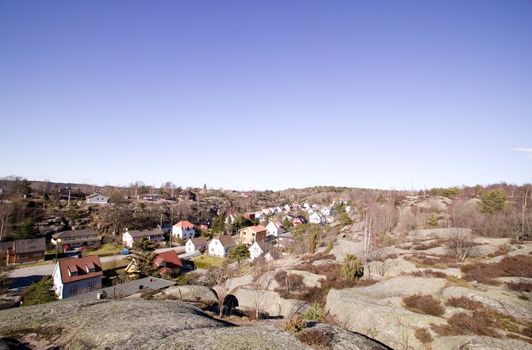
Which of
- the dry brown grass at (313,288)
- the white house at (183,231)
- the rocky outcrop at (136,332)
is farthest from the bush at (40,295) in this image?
the white house at (183,231)

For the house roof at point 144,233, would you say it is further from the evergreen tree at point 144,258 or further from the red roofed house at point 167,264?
the evergreen tree at point 144,258

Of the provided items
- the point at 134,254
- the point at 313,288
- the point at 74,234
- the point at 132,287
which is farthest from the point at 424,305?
the point at 74,234

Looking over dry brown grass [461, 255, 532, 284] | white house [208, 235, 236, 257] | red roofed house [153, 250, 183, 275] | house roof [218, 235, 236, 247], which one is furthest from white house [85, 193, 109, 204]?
dry brown grass [461, 255, 532, 284]

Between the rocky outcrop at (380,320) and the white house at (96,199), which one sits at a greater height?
the white house at (96,199)

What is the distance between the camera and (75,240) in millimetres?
64438

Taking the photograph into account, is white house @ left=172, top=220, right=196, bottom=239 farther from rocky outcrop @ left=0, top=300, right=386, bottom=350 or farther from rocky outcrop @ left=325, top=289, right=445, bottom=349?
rocky outcrop @ left=0, top=300, right=386, bottom=350

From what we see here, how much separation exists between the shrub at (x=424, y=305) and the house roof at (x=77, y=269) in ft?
137

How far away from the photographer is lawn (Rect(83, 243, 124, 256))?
6006cm

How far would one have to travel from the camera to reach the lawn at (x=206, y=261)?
5419 centimetres

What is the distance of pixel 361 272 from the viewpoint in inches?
1378

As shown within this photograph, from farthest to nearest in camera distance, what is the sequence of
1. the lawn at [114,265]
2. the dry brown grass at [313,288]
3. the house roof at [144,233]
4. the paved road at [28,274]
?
the house roof at [144,233] < the lawn at [114,265] < the paved road at [28,274] < the dry brown grass at [313,288]

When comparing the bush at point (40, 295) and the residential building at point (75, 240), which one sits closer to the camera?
the bush at point (40, 295)

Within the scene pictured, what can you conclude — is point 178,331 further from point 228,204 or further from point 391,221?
point 228,204

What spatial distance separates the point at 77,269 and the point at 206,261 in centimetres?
2352
